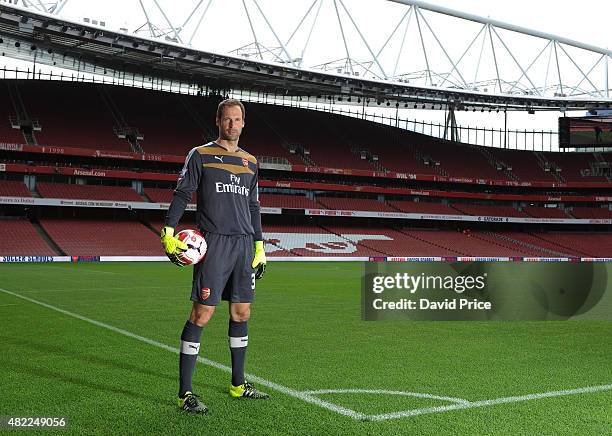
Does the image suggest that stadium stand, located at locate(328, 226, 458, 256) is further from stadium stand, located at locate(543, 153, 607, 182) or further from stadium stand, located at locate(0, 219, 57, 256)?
stadium stand, located at locate(543, 153, 607, 182)

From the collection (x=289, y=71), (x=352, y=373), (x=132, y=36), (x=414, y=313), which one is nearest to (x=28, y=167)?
(x=132, y=36)

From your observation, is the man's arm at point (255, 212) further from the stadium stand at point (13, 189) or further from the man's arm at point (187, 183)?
the stadium stand at point (13, 189)

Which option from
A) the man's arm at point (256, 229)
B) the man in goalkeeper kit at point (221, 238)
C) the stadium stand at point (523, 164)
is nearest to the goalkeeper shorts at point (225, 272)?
the man in goalkeeper kit at point (221, 238)

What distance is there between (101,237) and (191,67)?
1465 cm

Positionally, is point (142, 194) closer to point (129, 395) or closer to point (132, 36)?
point (132, 36)

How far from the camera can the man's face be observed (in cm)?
545

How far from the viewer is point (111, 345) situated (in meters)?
8.39

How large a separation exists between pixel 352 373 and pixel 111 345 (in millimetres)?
3544

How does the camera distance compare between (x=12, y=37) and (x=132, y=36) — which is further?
(x=12, y=37)

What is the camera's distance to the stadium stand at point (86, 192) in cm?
4588

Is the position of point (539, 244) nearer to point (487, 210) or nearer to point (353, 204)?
point (487, 210)

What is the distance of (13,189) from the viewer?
146 ft

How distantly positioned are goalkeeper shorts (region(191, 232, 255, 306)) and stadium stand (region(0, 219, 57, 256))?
117 feet

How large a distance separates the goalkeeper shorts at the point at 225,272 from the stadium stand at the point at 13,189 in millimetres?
42868
